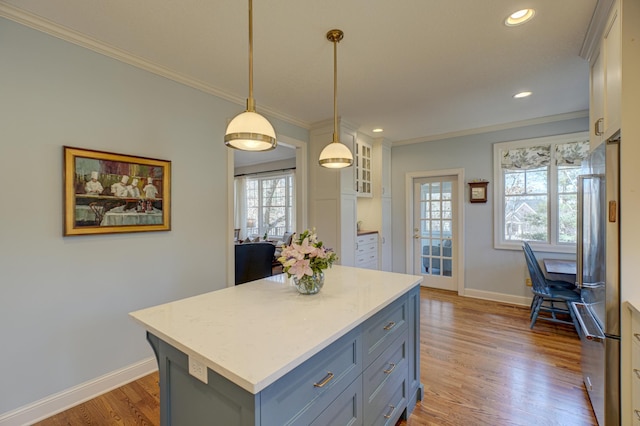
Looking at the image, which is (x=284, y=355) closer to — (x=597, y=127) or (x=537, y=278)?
(x=597, y=127)

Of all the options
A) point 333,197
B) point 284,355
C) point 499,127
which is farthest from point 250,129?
point 499,127

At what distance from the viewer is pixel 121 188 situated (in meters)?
2.20

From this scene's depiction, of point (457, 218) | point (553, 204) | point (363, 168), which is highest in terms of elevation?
point (363, 168)

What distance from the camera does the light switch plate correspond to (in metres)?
1.01

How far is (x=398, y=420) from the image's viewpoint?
1.83m

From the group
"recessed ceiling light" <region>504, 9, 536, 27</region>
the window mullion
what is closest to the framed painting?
"recessed ceiling light" <region>504, 9, 536, 27</region>

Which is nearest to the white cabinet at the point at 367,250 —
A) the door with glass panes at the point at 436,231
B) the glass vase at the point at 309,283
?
the door with glass panes at the point at 436,231

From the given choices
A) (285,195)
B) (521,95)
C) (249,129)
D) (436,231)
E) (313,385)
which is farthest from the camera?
(285,195)

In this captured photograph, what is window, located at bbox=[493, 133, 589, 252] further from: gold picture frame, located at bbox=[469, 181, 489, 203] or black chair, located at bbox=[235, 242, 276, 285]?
black chair, located at bbox=[235, 242, 276, 285]

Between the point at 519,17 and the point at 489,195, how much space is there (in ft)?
9.31

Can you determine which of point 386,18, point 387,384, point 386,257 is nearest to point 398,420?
point 387,384

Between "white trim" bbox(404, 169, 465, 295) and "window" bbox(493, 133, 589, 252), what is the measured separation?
0.47 m

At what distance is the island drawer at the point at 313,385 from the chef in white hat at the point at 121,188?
2008 millimetres

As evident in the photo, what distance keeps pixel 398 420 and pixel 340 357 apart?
40.5 inches
